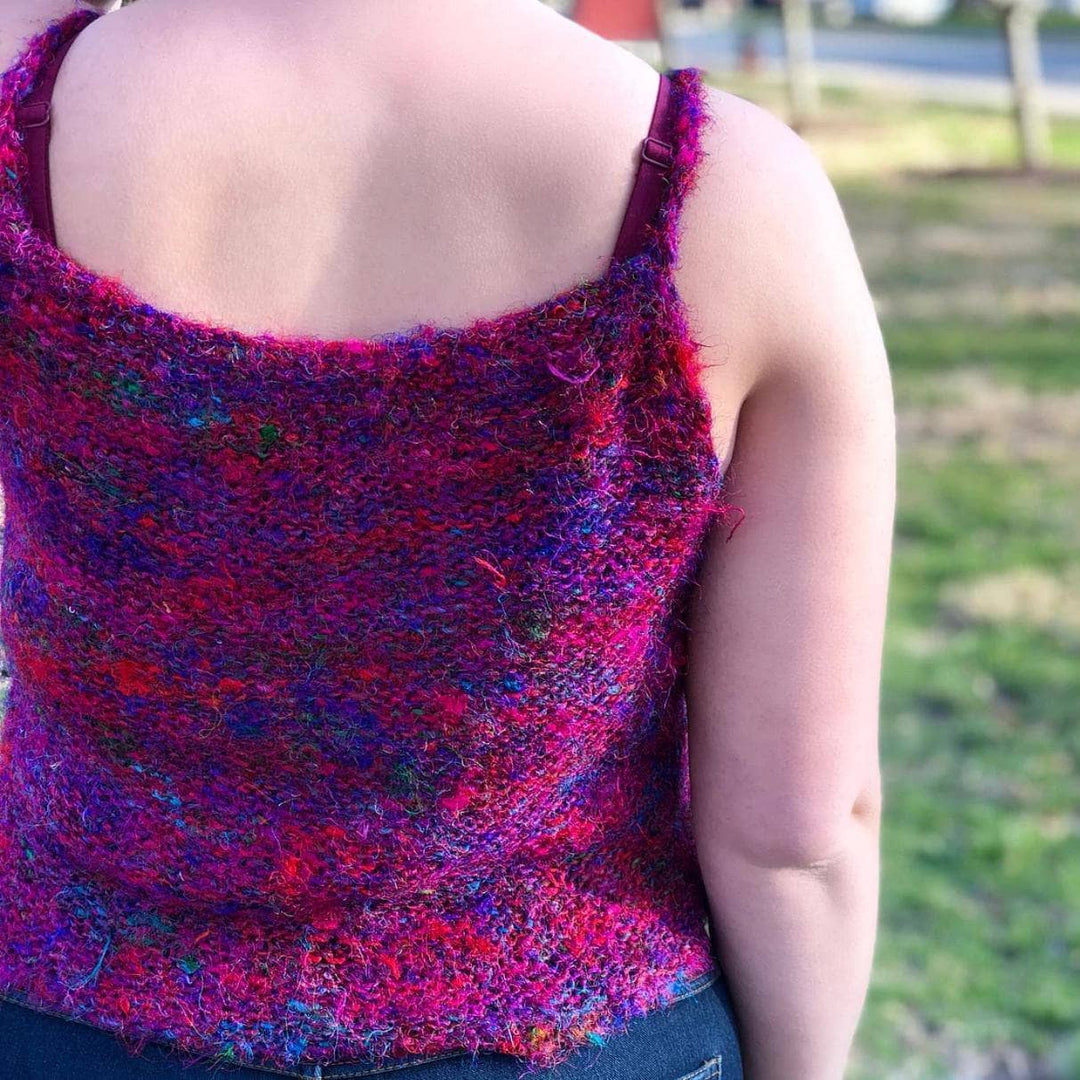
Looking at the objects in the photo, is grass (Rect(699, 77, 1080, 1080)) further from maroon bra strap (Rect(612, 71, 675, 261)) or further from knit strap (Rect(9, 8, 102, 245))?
knit strap (Rect(9, 8, 102, 245))

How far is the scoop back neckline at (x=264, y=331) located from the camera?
0.98 metres

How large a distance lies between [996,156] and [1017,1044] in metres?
10.7

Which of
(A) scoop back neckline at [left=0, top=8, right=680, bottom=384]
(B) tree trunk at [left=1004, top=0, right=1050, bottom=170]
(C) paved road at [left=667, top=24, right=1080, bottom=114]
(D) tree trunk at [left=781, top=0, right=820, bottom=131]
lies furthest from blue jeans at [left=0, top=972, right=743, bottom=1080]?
(C) paved road at [left=667, top=24, right=1080, bottom=114]

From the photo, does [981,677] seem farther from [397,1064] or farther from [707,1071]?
[397,1064]

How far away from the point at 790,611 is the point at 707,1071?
0.41 m

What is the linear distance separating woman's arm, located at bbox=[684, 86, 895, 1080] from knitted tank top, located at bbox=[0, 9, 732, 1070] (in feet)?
0.12

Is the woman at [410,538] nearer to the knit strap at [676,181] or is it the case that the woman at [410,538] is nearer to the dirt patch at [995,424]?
the knit strap at [676,181]

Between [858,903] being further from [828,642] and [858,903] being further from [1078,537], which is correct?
[1078,537]

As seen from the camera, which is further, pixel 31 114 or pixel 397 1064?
pixel 397 1064

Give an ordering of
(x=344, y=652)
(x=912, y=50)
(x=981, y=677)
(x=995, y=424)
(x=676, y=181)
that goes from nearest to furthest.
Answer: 1. (x=676, y=181)
2. (x=344, y=652)
3. (x=981, y=677)
4. (x=995, y=424)
5. (x=912, y=50)

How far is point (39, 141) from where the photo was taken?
1013 millimetres

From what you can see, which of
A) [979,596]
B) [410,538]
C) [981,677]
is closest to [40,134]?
[410,538]

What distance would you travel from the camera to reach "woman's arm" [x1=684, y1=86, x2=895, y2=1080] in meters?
1.00

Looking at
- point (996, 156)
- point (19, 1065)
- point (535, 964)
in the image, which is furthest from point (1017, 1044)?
point (996, 156)
